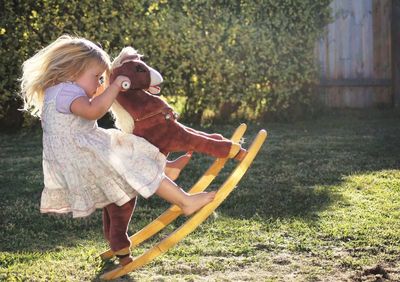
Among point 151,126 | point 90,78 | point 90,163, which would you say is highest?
point 90,78

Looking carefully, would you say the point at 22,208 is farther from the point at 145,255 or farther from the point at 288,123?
the point at 288,123

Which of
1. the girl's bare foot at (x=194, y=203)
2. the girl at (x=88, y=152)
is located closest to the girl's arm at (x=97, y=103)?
the girl at (x=88, y=152)

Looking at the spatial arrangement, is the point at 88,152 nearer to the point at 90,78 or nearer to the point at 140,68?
the point at 90,78

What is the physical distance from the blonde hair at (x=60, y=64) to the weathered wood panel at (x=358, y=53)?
6.25 meters

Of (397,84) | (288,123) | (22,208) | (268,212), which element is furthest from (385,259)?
(397,84)

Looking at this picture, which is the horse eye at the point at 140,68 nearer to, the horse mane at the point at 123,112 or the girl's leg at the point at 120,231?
the horse mane at the point at 123,112

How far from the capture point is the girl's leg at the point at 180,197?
364 cm

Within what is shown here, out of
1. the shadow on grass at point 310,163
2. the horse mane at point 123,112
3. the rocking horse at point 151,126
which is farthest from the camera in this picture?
the shadow on grass at point 310,163

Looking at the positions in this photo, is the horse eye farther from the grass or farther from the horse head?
the grass

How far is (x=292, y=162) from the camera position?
253 inches

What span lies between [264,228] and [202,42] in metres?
4.47

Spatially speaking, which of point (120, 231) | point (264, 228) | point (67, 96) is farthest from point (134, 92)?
point (264, 228)

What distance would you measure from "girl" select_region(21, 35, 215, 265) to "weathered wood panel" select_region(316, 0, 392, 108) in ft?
20.5

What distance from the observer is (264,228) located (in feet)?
14.5
